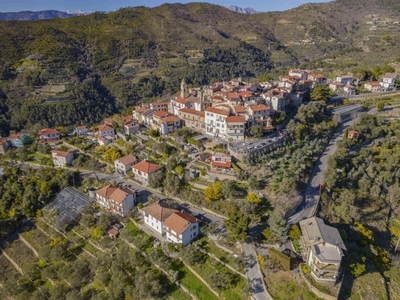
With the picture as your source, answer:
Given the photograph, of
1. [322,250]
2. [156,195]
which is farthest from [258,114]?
[322,250]

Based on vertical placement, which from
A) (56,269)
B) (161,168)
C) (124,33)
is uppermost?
(124,33)

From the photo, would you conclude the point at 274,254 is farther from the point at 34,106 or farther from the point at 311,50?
the point at 311,50

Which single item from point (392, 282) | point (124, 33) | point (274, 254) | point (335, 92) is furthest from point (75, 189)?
point (124, 33)

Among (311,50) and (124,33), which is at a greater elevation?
(124,33)

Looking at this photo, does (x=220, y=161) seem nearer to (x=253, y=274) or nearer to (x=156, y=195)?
(x=156, y=195)

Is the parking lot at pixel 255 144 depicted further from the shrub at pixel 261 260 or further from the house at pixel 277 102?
the shrub at pixel 261 260

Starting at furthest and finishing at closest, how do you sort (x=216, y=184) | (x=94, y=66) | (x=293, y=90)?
(x=94, y=66) < (x=293, y=90) < (x=216, y=184)
